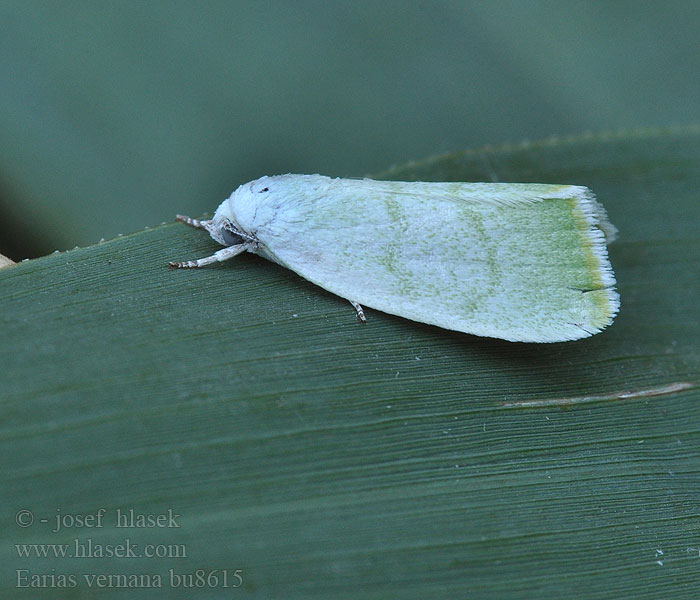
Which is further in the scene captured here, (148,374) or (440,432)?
(440,432)

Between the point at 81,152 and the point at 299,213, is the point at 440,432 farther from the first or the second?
the point at 81,152

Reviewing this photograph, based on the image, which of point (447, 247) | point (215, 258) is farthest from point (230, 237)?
point (447, 247)

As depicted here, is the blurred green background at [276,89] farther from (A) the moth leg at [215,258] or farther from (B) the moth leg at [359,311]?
(B) the moth leg at [359,311]

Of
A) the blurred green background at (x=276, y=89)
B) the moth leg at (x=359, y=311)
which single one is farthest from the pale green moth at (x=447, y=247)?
the blurred green background at (x=276, y=89)

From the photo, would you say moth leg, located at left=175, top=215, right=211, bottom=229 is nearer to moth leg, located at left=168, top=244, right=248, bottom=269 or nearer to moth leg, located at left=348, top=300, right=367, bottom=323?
moth leg, located at left=168, top=244, right=248, bottom=269

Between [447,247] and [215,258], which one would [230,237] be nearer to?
[215,258]

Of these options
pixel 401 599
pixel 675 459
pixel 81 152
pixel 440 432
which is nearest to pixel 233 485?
pixel 401 599
